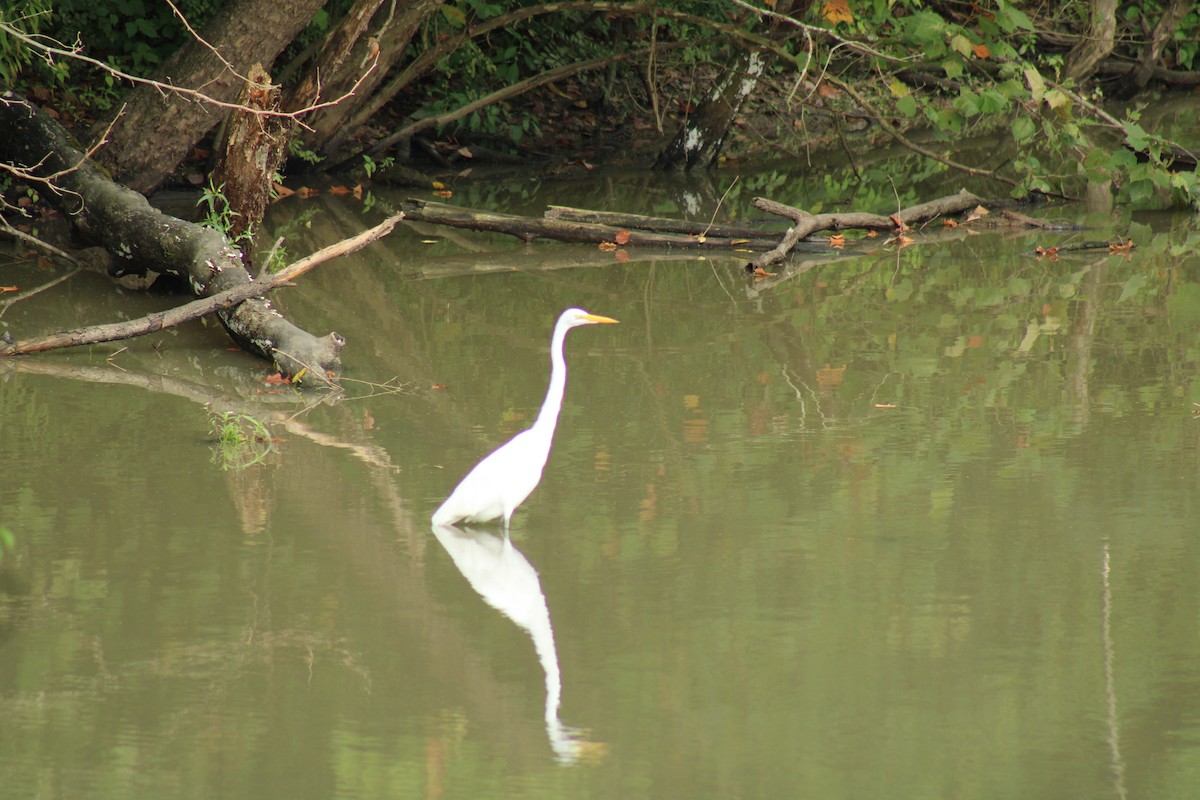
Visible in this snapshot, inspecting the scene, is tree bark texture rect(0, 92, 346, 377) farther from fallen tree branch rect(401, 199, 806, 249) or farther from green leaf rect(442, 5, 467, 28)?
green leaf rect(442, 5, 467, 28)

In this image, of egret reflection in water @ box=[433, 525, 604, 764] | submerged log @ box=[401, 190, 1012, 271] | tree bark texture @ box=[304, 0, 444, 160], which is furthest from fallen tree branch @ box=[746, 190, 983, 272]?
egret reflection in water @ box=[433, 525, 604, 764]

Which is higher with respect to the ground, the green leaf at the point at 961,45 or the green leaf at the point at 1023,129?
the green leaf at the point at 961,45

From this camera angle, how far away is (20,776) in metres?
3.19

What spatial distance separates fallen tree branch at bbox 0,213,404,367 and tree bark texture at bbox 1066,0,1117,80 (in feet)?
34.1

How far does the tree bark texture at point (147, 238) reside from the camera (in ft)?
22.6

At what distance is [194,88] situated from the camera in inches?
414

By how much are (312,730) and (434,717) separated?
1.00 ft

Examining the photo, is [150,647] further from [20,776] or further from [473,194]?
[473,194]

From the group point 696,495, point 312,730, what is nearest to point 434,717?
point 312,730

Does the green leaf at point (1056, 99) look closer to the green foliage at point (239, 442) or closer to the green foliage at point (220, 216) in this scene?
the green foliage at point (220, 216)

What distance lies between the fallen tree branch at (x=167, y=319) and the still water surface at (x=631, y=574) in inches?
6.2

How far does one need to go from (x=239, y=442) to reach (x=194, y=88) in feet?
18.6

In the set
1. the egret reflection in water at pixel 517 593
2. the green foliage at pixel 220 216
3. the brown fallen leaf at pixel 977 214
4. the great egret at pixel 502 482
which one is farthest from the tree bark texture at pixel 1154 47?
the egret reflection in water at pixel 517 593

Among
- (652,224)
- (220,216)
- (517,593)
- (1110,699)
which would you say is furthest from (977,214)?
(1110,699)
